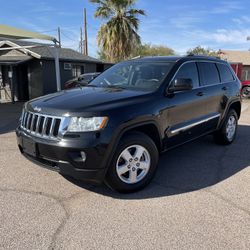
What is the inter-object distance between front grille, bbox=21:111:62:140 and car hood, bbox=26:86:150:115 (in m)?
0.07

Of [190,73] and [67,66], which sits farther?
[67,66]

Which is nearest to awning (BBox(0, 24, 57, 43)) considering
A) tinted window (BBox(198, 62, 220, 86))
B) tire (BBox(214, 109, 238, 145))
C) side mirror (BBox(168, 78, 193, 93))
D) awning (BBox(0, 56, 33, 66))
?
awning (BBox(0, 56, 33, 66))

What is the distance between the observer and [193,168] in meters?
4.80

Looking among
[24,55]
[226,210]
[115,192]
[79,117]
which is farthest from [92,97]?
[24,55]

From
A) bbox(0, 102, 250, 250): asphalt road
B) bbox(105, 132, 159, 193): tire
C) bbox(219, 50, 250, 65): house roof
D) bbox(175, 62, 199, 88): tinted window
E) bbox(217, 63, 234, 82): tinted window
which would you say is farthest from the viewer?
bbox(219, 50, 250, 65): house roof

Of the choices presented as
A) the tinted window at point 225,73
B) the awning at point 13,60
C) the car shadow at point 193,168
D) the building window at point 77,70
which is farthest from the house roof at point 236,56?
the car shadow at point 193,168

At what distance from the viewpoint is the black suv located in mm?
3334

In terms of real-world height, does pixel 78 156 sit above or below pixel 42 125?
below

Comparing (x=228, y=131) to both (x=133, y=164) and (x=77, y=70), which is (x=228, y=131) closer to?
(x=133, y=164)

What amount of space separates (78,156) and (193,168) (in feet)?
7.38

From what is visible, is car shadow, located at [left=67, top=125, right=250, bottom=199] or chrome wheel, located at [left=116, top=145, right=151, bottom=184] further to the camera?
car shadow, located at [left=67, top=125, right=250, bottom=199]

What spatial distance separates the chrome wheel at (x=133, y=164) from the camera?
144 inches

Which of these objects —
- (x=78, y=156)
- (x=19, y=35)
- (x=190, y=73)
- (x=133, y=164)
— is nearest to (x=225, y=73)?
(x=190, y=73)

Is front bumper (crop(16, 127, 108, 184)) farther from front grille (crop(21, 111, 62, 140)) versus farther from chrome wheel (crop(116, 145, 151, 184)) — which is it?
chrome wheel (crop(116, 145, 151, 184))
